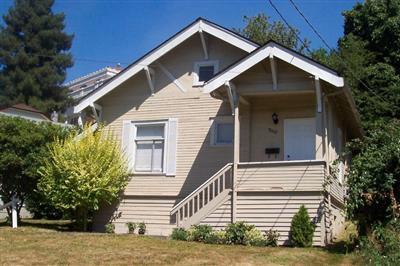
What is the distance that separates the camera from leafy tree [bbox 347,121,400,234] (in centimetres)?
1142

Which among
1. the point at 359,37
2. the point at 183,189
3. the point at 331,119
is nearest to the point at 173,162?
the point at 183,189

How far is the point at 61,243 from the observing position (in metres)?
12.3

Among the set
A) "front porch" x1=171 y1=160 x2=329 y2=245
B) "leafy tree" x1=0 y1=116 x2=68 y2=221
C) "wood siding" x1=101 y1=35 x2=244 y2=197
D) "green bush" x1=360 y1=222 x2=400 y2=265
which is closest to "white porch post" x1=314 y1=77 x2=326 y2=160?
"front porch" x1=171 y1=160 x2=329 y2=245

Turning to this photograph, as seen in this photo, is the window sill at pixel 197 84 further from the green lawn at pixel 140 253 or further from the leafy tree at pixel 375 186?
the leafy tree at pixel 375 186

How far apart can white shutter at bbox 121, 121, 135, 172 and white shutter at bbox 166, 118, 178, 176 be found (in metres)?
1.32

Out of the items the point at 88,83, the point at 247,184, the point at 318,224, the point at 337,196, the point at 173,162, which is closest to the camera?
the point at 318,224

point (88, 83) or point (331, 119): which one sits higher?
point (88, 83)

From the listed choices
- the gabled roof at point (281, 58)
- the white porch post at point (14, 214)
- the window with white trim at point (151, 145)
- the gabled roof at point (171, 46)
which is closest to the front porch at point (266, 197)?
the gabled roof at point (281, 58)

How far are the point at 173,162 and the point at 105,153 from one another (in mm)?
2153

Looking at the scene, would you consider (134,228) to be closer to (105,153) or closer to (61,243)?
(105,153)

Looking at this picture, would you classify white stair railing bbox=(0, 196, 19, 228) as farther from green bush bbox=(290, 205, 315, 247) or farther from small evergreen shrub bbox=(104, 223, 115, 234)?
green bush bbox=(290, 205, 315, 247)

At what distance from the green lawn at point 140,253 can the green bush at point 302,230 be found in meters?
0.65

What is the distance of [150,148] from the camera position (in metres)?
17.3

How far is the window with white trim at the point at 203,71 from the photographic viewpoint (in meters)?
17.1
